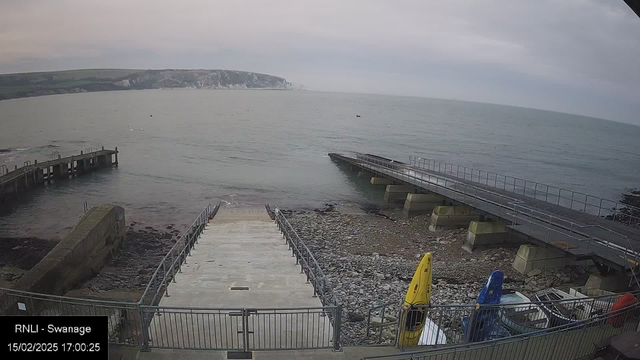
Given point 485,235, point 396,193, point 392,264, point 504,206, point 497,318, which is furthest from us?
point 396,193

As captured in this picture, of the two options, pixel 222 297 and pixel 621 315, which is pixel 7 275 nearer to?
pixel 222 297

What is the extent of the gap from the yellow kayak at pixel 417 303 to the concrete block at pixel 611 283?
34.9 ft

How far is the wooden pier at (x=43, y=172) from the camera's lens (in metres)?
32.8

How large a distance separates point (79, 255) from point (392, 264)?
14.2 meters

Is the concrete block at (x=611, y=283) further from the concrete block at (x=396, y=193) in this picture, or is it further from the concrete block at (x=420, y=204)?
the concrete block at (x=396, y=193)

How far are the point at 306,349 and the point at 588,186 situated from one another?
183ft

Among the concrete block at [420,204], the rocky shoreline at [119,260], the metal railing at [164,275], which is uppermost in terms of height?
the metal railing at [164,275]

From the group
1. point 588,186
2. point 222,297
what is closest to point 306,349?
point 222,297

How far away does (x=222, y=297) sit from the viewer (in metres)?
10.5

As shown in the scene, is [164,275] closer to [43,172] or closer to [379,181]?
[379,181]

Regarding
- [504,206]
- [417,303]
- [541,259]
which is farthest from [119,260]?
[504,206]

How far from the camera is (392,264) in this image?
19734 millimetres

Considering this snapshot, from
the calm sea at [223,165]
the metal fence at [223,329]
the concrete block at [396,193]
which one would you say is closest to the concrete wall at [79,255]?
the metal fence at [223,329]

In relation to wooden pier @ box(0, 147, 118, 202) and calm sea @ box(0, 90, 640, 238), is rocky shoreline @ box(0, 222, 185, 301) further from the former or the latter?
Result: wooden pier @ box(0, 147, 118, 202)
